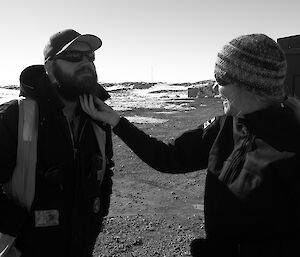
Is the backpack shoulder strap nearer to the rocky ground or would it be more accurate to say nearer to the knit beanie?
the knit beanie

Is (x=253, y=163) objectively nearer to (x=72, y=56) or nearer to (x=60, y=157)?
(x=60, y=157)

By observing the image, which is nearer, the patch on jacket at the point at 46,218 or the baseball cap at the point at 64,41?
the patch on jacket at the point at 46,218

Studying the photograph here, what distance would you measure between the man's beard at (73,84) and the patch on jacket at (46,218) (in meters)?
0.76

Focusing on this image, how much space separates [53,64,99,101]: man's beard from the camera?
290 cm

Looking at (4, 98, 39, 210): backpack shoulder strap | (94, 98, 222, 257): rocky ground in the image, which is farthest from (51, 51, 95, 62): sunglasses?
(94, 98, 222, 257): rocky ground

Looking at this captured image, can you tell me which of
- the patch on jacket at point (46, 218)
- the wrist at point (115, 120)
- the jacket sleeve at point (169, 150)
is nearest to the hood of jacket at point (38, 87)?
the wrist at point (115, 120)

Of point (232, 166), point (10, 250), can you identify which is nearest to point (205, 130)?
point (232, 166)

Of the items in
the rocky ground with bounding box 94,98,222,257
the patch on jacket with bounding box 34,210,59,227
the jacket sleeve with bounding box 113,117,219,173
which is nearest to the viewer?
the patch on jacket with bounding box 34,210,59,227

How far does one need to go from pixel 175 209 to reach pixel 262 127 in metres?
4.00

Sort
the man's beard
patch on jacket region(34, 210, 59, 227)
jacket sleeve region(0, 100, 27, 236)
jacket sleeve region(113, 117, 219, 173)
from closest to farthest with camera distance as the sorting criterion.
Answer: jacket sleeve region(0, 100, 27, 236)
patch on jacket region(34, 210, 59, 227)
jacket sleeve region(113, 117, 219, 173)
the man's beard

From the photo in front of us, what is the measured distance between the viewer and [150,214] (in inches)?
228

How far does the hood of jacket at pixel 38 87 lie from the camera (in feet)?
9.01

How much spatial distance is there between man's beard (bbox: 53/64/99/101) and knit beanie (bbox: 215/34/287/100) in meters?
1.06

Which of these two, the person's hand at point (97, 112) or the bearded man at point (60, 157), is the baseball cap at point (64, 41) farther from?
the person's hand at point (97, 112)
